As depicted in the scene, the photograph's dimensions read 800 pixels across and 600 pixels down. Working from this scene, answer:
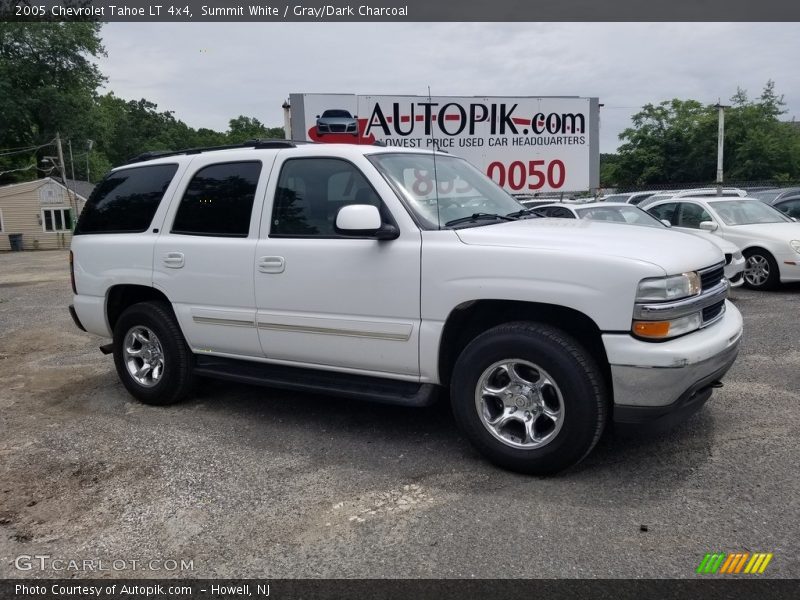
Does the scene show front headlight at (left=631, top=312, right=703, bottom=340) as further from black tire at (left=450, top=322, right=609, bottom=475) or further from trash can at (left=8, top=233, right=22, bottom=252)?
trash can at (left=8, top=233, right=22, bottom=252)

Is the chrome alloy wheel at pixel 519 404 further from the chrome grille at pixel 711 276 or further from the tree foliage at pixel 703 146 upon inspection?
the tree foliage at pixel 703 146

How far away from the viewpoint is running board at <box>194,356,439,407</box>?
4.10 metres

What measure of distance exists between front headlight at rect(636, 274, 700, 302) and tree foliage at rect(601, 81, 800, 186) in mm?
36444

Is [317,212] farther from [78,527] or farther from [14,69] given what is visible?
[14,69]

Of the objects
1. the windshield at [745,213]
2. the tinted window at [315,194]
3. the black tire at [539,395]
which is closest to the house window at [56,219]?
the windshield at [745,213]

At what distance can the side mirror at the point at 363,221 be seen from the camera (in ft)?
12.6

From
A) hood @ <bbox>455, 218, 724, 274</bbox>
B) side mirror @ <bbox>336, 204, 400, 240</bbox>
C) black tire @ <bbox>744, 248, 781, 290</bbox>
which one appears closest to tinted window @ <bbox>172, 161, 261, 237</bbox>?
side mirror @ <bbox>336, 204, 400, 240</bbox>

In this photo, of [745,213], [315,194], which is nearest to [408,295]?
[315,194]

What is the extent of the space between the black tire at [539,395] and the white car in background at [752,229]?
287 inches

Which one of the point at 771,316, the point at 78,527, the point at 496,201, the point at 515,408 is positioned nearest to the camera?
the point at 78,527

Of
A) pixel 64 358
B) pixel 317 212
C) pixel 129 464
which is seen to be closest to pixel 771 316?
pixel 317 212

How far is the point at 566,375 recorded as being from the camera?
138 inches

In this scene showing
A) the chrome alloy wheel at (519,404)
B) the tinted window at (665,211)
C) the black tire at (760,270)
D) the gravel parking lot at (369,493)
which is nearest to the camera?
the gravel parking lot at (369,493)

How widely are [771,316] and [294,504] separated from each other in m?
6.77
